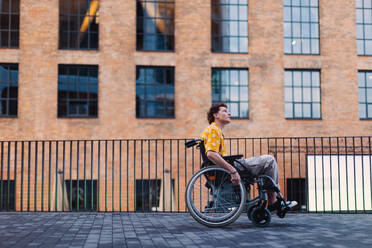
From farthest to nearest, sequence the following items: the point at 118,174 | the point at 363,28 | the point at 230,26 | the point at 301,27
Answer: the point at 363,28, the point at 301,27, the point at 230,26, the point at 118,174

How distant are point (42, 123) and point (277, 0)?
11.5m

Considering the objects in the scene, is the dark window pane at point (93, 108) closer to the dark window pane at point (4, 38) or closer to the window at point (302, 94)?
the dark window pane at point (4, 38)

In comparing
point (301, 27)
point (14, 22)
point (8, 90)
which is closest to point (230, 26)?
point (301, 27)

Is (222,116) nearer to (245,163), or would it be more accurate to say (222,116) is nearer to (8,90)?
(245,163)

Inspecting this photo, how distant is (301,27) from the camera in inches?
806

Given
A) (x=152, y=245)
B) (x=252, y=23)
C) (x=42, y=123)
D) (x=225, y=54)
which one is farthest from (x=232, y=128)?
(x=152, y=245)

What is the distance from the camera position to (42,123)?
18.7m

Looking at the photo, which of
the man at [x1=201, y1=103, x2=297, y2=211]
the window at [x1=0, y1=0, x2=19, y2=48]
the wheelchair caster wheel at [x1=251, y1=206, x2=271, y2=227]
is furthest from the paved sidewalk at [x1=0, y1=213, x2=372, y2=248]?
the window at [x1=0, y1=0, x2=19, y2=48]

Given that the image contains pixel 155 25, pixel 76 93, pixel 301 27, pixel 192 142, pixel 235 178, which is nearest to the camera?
pixel 235 178

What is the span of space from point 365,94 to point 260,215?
53.9 ft

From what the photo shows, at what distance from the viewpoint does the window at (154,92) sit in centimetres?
1927

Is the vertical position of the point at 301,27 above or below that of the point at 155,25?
above

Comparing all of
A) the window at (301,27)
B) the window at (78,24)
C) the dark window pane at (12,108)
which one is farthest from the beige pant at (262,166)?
the window at (301,27)

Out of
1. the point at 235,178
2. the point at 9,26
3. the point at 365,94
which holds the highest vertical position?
the point at 9,26
